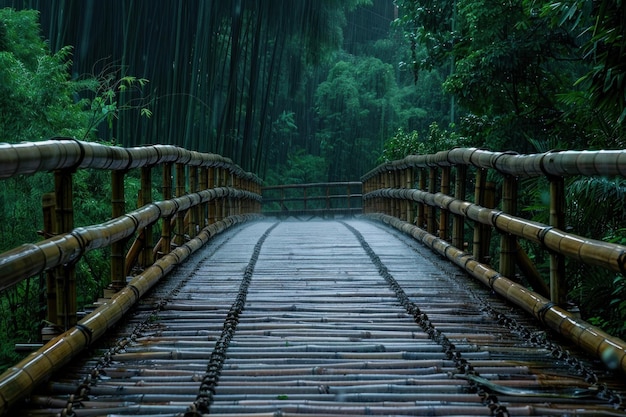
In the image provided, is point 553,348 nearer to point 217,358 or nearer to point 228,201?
point 217,358

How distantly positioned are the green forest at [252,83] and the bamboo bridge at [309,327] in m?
1.06

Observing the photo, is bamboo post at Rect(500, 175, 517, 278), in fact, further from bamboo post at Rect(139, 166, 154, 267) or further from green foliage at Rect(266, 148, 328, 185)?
green foliage at Rect(266, 148, 328, 185)

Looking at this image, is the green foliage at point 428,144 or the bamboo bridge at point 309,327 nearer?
the bamboo bridge at point 309,327

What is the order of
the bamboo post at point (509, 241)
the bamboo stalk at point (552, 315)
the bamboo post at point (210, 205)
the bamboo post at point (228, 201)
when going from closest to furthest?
the bamboo stalk at point (552, 315)
the bamboo post at point (509, 241)
the bamboo post at point (210, 205)
the bamboo post at point (228, 201)

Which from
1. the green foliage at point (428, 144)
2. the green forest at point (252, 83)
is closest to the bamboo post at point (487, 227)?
the green forest at point (252, 83)

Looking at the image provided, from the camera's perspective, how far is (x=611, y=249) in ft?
6.73

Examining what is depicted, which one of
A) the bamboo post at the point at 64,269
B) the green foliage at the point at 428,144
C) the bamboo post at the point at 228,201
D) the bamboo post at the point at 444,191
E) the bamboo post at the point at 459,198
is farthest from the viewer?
the green foliage at the point at 428,144

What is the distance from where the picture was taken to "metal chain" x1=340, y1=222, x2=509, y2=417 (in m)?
1.86

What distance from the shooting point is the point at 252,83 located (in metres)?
11.6

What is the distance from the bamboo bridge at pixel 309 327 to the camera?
6.20ft

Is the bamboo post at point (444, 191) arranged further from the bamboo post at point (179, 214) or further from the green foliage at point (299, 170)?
the green foliage at point (299, 170)

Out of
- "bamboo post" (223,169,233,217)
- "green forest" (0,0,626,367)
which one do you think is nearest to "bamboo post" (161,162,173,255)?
"green forest" (0,0,626,367)

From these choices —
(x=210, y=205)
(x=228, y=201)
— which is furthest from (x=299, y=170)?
(x=210, y=205)

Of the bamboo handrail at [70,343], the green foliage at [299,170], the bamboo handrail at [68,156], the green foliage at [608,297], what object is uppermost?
the green foliage at [299,170]
